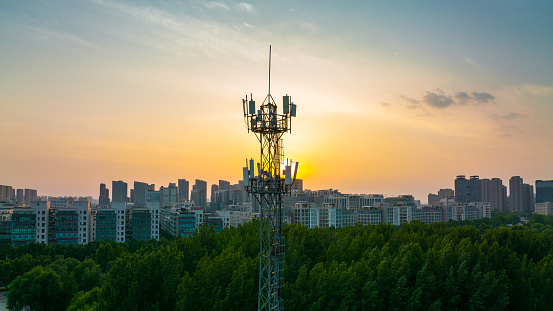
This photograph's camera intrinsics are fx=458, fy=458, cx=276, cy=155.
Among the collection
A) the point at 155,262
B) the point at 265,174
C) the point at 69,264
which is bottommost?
the point at 69,264

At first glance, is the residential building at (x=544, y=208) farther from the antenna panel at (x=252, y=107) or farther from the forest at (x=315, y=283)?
the antenna panel at (x=252, y=107)

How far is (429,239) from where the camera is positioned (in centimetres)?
4675

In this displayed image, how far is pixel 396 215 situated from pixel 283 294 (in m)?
82.0

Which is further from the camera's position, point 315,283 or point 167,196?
point 167,196

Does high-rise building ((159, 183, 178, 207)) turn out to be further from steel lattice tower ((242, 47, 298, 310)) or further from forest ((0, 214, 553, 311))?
steel lattice tower ((242, 47, 298, 310))

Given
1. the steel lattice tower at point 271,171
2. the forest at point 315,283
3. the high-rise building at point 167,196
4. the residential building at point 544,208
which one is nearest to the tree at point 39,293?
the forest at point 315,283

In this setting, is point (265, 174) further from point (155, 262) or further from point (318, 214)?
point (318, 214)

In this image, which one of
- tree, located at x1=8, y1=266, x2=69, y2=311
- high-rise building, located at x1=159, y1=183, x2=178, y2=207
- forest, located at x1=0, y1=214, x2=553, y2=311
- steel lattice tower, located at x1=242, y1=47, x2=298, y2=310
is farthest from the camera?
high-rise building, located at x1=159, y1=183, x2=178, y2=207

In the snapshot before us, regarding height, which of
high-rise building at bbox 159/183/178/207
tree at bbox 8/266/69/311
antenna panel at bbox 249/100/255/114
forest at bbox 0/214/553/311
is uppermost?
antenna panel at bbox 249/100/255/114

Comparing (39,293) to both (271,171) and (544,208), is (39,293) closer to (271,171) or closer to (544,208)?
(271,171)

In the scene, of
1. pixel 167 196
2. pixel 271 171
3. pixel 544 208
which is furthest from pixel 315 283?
pixel 544 208

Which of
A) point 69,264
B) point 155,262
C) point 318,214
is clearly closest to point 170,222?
point 318,214

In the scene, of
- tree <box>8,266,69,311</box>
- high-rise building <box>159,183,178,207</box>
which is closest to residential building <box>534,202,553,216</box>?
high-rise building <box>159,183,178,207</box>

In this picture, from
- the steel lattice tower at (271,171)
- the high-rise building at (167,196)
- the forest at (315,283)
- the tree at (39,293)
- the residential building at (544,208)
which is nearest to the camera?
the steel lattice tower at (271,171)
